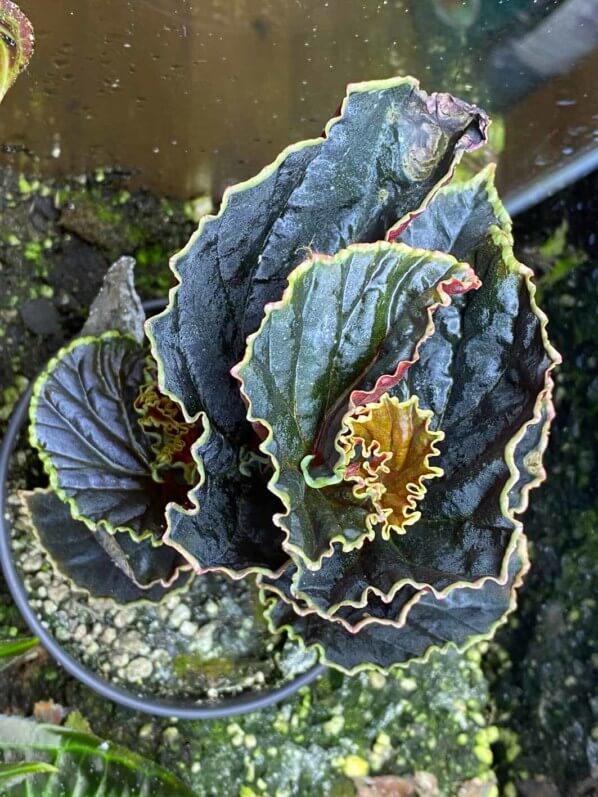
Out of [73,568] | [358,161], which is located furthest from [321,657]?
[358,161]

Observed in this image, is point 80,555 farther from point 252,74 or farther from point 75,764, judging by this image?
point 252,74

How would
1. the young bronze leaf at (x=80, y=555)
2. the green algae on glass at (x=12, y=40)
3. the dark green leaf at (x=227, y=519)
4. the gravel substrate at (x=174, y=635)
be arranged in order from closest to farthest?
the dark green leaf at (x=227, y=519) → the green algae on glass at (x=12, y=40) → the young bronze leaf at (x=80, y=555) → the gravel substrate at (x=174, y=635)

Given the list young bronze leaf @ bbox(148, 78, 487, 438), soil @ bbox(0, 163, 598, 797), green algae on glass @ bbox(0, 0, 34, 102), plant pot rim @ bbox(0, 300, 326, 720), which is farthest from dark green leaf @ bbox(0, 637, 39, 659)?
green algae on glass @ bbox(0, 0, 34, 102)

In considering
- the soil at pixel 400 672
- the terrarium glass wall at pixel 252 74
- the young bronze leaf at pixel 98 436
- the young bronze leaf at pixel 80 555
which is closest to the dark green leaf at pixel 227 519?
the young bronze leaf at pixel 98 436

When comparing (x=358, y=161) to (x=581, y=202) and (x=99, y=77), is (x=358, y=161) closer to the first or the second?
(x=99, y=77)

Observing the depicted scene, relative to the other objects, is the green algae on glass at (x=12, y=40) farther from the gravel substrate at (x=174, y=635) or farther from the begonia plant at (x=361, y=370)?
the gravel substrate at (x=174, y=635)

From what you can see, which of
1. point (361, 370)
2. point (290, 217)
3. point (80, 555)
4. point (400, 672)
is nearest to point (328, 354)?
point (361, 370)
